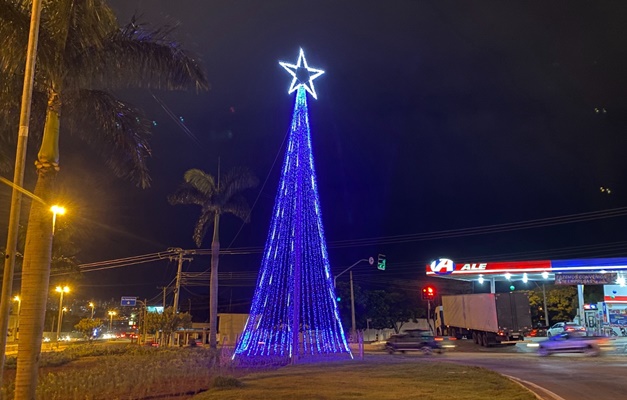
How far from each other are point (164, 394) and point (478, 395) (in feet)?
26.6

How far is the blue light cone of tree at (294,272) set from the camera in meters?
26.8

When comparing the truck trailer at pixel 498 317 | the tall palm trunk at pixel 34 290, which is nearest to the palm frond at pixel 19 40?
the tall palm trunk at pixel 34 290

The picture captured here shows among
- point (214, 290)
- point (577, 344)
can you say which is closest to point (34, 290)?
point (214, 290)

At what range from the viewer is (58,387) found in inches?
531

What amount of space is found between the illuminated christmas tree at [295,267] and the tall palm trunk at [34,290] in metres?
15.5

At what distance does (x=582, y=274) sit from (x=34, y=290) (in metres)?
43.4

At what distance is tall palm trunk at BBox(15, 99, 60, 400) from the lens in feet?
36.6

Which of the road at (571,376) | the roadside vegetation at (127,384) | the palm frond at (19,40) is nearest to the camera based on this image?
the palm frond at (19,40)

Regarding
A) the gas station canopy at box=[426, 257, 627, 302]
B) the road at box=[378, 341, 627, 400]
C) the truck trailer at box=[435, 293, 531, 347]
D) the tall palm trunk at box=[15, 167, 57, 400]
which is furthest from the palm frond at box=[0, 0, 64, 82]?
the gas station canopy at box=[426, 257, 627, 302]

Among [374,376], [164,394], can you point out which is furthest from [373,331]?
[164,394]

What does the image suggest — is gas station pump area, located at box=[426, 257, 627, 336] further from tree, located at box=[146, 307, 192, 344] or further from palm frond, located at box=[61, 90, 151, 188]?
palm frond, located at box=[61, 90, 151, 188]

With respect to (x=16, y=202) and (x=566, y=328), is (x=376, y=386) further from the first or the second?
(x=566, y=328)

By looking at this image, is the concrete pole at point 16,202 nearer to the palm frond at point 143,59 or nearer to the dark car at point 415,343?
the palm frond at point 143,59

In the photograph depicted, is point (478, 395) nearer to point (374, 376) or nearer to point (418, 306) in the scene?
point (374, 376)
